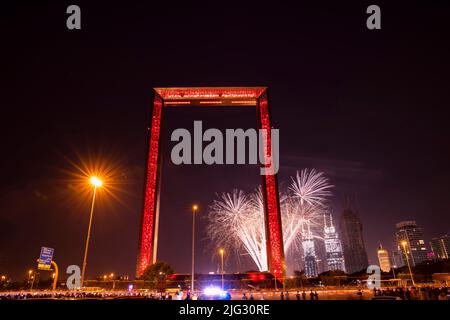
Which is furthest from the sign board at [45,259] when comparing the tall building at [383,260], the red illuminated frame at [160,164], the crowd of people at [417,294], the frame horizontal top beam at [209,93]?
the tall building at [383,260]

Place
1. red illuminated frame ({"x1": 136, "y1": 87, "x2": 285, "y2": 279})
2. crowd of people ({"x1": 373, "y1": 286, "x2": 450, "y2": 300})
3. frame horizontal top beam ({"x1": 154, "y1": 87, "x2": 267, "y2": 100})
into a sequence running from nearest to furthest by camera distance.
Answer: crowd of people ({"x1": 373, "y1": 286, "x2": 450, "y2": 300}), red illuminated frame ({"x1": 136, "y1": 87, "x2": 285, "y2": 279}), frame horizontal top beam ({"x1": 154, "y1": 87, "x2": 267, "y2": 100})

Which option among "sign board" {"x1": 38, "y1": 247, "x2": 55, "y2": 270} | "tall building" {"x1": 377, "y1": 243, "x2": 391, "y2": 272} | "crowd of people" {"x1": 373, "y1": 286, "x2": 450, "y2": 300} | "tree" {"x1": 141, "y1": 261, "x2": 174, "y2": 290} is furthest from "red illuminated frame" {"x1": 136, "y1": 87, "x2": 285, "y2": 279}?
"tall building" {"x1": 377, "y1": 243, "x2": 391, "y2": 272}

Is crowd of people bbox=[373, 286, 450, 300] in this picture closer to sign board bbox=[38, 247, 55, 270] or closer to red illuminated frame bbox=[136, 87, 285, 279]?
red illuminated frame bbox=[136, 87, 285, 279]

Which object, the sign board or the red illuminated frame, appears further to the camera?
the red illuminated frame

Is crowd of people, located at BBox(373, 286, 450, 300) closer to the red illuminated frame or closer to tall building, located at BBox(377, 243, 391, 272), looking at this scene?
the red illuminated frame

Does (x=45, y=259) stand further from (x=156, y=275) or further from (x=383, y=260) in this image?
(x=383, y=260)

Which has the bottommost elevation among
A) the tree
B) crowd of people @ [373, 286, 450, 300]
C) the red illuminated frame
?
crowd of people @ [373, 286, 450, 300]

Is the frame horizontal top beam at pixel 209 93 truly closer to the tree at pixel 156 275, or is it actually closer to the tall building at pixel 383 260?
the tree at pixel 156 275

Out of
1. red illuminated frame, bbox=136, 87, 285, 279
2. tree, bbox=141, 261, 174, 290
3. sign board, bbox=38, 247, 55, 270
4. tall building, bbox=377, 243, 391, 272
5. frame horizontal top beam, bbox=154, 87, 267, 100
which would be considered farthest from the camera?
tall building, bbox=377, 243, 391, 272

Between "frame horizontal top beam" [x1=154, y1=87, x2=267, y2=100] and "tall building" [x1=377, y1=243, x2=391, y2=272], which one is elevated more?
"frame horizontal top beam" [x1=154, y1=87, x2=267, y2=100]
